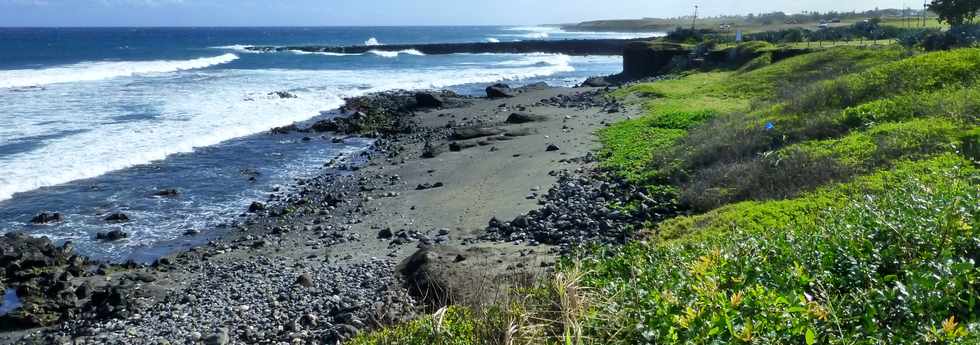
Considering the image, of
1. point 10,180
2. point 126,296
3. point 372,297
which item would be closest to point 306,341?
point 372,297

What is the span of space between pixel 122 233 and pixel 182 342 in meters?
5.43

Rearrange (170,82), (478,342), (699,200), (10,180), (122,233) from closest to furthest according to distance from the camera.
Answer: (478,342), (699,200), (122,233), (10,180), (170,82)

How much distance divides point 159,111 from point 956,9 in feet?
115

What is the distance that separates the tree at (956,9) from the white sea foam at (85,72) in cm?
4477

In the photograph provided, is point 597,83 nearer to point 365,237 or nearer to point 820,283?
point 365,237

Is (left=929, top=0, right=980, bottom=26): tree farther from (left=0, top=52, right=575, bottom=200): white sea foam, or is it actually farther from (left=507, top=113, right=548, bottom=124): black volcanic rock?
(left=0, top=52, right=575, bottom=200): white sea foam

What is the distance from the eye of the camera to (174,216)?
13.8 metres

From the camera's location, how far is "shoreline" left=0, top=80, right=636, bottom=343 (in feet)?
28.6

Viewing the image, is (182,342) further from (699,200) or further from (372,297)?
(699,200)

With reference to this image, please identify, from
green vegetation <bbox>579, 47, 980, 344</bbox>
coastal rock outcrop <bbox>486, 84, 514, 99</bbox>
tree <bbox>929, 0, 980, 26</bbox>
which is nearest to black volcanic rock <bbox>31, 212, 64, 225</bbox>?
green vegetation <bbox>579, 47, 980, 344</bbox>

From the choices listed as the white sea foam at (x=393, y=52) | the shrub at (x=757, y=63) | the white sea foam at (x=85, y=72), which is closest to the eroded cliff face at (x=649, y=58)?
the shrub at (x=757, y=63)

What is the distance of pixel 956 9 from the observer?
32844 millimetres

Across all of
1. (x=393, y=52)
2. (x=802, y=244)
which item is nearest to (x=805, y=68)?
(x=802, y=244)

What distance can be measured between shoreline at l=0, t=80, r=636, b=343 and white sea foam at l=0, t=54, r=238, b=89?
92.3ft
